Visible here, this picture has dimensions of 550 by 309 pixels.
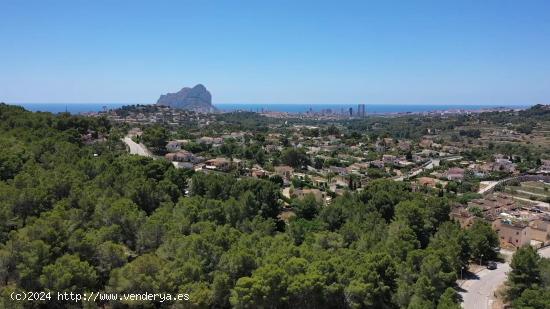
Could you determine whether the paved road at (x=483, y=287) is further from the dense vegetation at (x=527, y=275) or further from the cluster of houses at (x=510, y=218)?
the cluster of houses at (x=510, y=218)

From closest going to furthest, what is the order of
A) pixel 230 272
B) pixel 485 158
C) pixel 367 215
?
pixel 230 272 < pixel 367 215 < pixel 485 158

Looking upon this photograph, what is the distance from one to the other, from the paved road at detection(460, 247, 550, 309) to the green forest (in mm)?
825

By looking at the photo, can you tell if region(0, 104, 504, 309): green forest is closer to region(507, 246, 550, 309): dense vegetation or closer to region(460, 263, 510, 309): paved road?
region(460, 263, 510, 309): paved road

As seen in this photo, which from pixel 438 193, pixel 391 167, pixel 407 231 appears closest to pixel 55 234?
pixel 407 231

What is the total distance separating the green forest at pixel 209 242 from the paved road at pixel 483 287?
82 cm

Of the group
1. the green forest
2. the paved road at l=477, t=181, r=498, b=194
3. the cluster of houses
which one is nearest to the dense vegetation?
the green forest

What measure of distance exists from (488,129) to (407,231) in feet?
281

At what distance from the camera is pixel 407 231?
2156 centimetres

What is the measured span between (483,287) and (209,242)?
42.2ft

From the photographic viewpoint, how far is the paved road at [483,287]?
18172mm

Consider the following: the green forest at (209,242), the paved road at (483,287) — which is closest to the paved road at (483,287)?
the paved road at (483,287)

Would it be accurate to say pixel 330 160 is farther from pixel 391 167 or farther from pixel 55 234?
pixel 55 234

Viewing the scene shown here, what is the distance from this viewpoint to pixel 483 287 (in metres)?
20.0

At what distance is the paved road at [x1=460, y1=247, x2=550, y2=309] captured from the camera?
18172 millimetres
